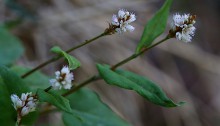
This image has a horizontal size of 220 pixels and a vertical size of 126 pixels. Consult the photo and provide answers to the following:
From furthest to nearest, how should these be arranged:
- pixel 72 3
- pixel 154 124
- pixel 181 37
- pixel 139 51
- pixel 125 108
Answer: pixel 72 3, pixel 154 124, pixel 125 108, pixel 139 51, pixel 181 37

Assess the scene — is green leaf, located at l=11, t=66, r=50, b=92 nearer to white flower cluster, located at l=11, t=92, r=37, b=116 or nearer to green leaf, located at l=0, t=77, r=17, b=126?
green leaf, located at l=0, t=77, r=17, b=126

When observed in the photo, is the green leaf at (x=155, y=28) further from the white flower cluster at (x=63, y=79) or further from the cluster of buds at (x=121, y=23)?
the white flower cluster at (x=63, y=79)

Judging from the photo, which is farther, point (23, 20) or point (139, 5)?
point (139, 5)

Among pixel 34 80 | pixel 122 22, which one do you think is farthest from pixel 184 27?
pixel 34 80

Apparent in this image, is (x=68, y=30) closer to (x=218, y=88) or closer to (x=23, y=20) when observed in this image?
(x=23, y=20)

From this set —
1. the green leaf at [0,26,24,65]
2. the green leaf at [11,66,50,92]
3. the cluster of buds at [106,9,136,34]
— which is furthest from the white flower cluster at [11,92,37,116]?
the green leaf at [0,26,24,65]

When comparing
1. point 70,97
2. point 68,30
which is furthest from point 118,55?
point 70,97
